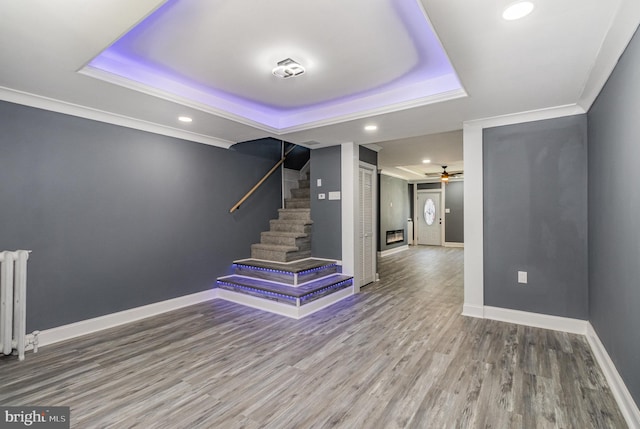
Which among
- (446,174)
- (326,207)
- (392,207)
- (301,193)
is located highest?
(446,174)

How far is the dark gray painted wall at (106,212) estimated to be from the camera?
300 cm

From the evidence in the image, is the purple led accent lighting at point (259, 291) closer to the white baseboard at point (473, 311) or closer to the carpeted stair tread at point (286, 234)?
the carpeted stair tread at point (286, 234)

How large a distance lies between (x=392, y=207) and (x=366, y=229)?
15.7 feet

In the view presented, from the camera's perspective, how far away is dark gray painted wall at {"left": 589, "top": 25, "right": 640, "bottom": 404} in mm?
1870

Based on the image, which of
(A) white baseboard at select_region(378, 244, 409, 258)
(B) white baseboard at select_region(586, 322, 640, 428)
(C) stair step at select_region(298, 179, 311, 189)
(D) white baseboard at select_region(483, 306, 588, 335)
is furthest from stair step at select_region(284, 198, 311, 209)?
(B) white baseboard at select_region(586, 322, 640, 428)

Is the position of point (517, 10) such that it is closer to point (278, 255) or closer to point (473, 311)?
point (473, 311)

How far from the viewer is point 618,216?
7.32ft

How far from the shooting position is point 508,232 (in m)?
3.68

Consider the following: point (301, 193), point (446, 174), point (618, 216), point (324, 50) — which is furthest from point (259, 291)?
point (446, 174)

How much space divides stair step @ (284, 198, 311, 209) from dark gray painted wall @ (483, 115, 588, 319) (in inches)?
121

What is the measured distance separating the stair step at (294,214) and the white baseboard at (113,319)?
6.13 feet

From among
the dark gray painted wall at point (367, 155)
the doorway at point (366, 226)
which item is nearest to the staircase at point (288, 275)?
the doorway at point (366, 226)

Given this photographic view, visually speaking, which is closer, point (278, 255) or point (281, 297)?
point (281, 297)

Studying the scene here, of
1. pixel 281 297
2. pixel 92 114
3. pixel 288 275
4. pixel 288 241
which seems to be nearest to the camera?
pixel 92 114
